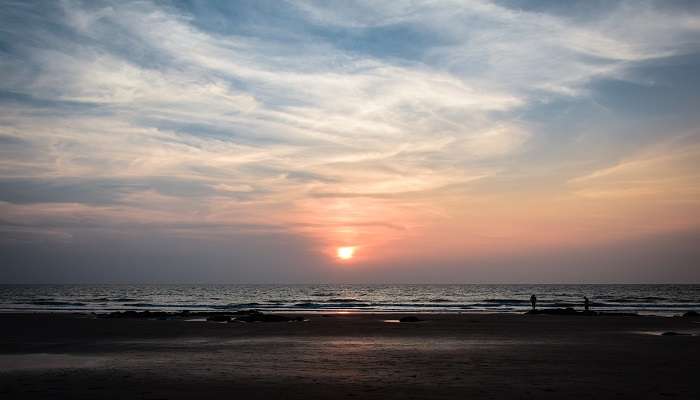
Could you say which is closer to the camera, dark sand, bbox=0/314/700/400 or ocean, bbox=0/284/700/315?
dark sand, bbox=0/314/700/400

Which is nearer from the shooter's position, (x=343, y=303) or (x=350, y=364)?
(x=350, y=364)

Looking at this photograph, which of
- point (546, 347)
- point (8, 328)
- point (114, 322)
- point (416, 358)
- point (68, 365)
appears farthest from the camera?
point (114, 322)

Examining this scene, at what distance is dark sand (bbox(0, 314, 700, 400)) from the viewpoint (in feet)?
41.6

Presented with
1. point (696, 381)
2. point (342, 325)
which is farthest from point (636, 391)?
point (342, 325)

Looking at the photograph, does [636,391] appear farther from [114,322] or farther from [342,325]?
[114,322]

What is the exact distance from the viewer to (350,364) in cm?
1711

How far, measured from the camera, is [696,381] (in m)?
13.9

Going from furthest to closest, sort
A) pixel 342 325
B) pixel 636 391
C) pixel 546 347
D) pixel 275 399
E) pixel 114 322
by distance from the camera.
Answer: pixel 114 322 < pixel 342 325 < pixel 546 347 < pixel 636 391 < pixel 275 399

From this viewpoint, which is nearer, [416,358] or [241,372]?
[241,372]

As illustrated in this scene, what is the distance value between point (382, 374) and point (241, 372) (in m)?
3.81

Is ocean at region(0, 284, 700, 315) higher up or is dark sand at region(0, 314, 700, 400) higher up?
dark sand at region(0, 314, 700, 400)

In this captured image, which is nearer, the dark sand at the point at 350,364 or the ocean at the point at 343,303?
the dark sand at the point at 350,364

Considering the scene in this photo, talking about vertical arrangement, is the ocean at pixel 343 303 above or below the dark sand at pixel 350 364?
below

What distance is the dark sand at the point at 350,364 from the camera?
41.6 feet
